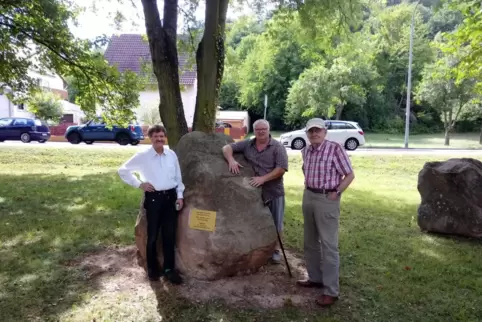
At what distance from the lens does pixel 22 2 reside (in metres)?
9.57

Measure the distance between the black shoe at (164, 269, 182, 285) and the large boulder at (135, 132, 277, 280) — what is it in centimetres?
12

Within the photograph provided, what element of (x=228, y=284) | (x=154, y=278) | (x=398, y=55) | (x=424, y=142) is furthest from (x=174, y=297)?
(x=398, y=55)

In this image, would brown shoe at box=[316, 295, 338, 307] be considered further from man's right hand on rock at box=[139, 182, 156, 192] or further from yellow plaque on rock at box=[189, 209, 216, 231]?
A: man's right hand on rock at box=[139, 182, 156, 192]

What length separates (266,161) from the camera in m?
4.93

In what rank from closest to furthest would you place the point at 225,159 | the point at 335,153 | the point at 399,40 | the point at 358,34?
the point at 335,153
the point at 225,159
the point at 358,34
the point at 399,40

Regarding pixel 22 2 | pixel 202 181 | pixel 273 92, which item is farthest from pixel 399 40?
pixel 202 181

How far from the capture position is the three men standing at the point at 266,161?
4836 millimetres

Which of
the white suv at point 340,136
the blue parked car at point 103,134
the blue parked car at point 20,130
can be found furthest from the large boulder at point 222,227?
the blue parked car at point 20,130

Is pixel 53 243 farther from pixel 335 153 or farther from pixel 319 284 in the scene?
pixel 335 153

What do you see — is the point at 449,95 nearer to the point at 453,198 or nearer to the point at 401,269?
the point at 453,198

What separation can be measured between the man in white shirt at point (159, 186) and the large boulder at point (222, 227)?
0.19 m

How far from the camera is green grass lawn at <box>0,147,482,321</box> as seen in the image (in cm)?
417

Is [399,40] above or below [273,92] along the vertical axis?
above

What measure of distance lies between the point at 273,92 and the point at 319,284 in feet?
130
